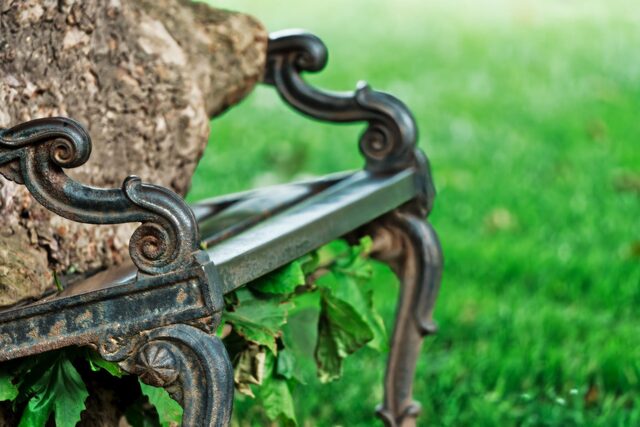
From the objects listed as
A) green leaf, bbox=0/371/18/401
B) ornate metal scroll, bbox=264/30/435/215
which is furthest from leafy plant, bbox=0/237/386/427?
ornate metal scroll, bbox=264/30/435/215

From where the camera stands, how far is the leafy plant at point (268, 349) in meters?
2.08

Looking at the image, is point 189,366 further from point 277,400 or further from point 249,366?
point 277,400

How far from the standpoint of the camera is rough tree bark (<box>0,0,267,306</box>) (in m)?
2.17

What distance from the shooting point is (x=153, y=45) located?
2.56 meters

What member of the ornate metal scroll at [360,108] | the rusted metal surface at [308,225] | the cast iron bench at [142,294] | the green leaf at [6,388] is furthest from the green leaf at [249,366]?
the ornate metal scroll at [360,108]

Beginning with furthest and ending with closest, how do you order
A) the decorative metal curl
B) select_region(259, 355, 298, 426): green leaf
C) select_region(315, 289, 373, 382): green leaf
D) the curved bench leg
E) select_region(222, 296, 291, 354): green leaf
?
the curved bench leg, select_region(315, 289, 373, 382): green leaf, select_region(259, 355, 298, 426): green leaf, select_region(222, 296, 291, 354): green leaf, the decorative metal curl

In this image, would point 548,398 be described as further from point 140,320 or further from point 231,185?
point 231,185

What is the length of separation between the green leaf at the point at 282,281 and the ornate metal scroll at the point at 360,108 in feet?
2.07

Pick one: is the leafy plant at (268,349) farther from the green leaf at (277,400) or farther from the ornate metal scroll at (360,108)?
the ornate metal scroll at (360,108)

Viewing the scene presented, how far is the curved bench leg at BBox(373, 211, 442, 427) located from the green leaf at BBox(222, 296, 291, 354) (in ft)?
2.12

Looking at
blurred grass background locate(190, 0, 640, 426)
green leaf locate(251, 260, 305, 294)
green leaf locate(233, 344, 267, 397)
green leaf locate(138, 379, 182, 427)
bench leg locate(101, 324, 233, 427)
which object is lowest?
blurred grass background locate(190, 0, 640, 426)

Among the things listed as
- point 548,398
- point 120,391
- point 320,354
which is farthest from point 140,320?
point 548,398

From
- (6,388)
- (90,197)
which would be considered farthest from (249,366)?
(90,197)

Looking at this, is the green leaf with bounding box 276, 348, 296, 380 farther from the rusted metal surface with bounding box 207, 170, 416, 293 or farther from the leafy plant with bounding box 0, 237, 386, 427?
the rusted metal surface with bounding box 207, 170, 416, 293
